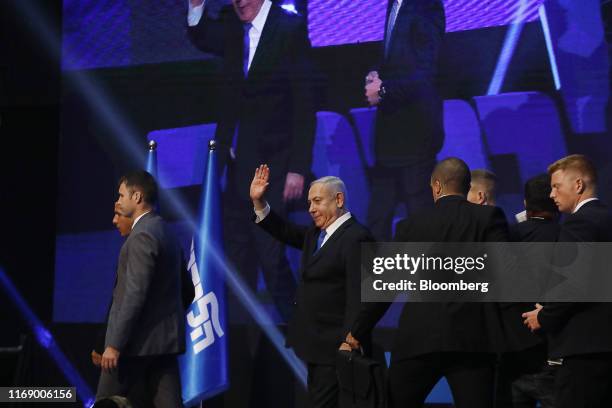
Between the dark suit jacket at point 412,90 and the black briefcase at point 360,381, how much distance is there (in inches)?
75.1

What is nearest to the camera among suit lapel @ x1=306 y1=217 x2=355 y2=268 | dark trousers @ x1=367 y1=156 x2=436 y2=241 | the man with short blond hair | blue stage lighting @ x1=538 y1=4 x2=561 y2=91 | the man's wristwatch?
suit lapel @ x1=306 y1=217 x2=355 y2=268

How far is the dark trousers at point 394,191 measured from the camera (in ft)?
16.5

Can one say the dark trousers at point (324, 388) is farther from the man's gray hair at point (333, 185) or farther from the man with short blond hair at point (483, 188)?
the man with short blond hair at point (483, 188)

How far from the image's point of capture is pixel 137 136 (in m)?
5.54

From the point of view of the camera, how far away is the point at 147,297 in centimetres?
369

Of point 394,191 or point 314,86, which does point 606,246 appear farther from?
point 314,86

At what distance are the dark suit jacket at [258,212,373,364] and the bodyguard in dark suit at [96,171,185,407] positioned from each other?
1.79 ft

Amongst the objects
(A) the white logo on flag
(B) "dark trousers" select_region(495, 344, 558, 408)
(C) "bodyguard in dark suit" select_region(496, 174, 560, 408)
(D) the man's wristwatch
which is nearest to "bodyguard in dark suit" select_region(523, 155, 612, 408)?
(C) "bodyguard in dark suit" select_region(496, 174, 560, 408)

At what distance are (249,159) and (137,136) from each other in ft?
2.65

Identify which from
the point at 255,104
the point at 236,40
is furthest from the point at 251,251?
the point at 236,40

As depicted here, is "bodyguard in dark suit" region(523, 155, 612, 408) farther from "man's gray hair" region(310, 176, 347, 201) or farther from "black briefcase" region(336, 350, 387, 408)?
"man's gray hair" region(310, 176, 347, 201)

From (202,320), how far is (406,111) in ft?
5.80

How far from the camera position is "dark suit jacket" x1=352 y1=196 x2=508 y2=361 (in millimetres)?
3254

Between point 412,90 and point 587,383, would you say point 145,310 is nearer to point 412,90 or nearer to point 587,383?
point 587,383
